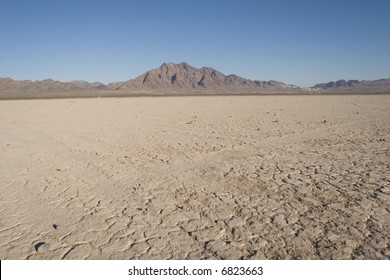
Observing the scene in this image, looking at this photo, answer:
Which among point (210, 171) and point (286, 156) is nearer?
point (210, 171)

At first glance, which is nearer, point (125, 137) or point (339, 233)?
point (339, 233)

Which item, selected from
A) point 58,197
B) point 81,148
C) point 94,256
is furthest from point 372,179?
point 81,148

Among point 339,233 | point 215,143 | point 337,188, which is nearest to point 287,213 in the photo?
point 339,233

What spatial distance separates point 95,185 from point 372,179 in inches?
163

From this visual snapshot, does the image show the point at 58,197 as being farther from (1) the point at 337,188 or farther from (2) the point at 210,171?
(1) the point at 337,188

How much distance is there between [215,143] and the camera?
23.9 ft

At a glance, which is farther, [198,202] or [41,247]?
[198,202]

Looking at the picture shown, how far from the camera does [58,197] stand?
3.96 m

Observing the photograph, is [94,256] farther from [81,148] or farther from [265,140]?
[265,140]

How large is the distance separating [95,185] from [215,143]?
3561mm
